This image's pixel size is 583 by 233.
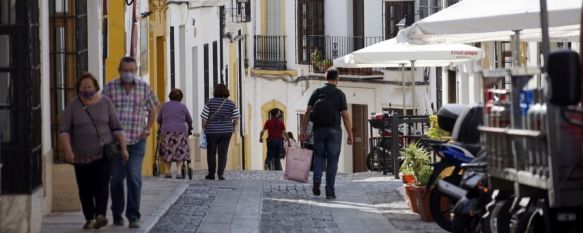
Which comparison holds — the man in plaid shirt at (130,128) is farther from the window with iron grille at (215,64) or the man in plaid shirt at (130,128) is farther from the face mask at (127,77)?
the window with iron grille at (215,64)

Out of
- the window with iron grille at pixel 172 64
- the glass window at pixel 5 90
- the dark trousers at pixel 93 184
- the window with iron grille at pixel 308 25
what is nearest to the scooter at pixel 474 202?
the dark trousers at pixel 93 184

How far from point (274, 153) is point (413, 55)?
1080 cm

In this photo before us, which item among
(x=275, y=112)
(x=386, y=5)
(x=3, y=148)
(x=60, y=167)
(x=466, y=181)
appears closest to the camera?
(x=466, y=181)

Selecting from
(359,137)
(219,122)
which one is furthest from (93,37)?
(359,137)

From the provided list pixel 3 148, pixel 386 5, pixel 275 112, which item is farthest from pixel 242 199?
pixel 386 5

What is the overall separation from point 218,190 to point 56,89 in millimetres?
4820

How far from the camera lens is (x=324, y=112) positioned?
21.0 m

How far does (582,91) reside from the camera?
1023cm

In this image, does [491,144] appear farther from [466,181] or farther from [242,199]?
[242,199]

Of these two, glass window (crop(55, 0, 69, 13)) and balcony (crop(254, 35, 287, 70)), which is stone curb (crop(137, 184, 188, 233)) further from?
balcony (crop(254, 35, 287, 70))

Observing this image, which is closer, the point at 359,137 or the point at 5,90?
the point at 5,90

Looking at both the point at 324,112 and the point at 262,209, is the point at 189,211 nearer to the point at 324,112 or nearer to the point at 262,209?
the point at 262,209

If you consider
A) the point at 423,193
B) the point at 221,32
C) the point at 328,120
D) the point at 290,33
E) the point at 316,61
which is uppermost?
the point at 290,33

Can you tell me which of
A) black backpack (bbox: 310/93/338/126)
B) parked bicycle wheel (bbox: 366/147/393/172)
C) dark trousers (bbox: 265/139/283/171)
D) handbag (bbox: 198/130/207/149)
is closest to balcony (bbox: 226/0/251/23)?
dark trousers (bbox: 265/139/283/171)
